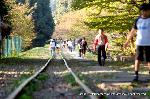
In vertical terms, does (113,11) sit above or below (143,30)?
above

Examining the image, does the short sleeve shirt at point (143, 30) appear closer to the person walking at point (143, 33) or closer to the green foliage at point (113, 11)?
the person walking at point (143, 33)

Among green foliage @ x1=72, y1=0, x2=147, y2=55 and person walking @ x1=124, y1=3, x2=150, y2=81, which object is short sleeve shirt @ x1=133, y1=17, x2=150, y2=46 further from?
green foliage @ x1=72, y1=0, x2=147, y2=55

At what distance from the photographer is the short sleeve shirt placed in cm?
1102

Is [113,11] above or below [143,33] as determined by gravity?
above

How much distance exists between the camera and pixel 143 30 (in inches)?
438

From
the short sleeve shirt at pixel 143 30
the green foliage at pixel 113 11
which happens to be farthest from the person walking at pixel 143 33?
the green foliage at pixel 113 11

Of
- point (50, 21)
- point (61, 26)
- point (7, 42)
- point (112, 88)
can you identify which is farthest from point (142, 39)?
point (61, 26)

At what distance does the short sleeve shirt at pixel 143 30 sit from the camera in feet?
36.1

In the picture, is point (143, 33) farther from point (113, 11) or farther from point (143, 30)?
point (113, 11)

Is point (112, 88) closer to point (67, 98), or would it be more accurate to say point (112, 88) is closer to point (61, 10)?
point (67, 98)

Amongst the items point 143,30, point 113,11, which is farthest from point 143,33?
point 113,11

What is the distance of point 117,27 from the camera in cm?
2630

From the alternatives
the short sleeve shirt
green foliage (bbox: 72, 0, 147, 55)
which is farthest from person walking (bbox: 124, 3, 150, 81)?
green foliage (bbox: 72, 0, 147, 55)

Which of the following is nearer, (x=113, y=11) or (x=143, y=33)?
(x=143, y=33)
